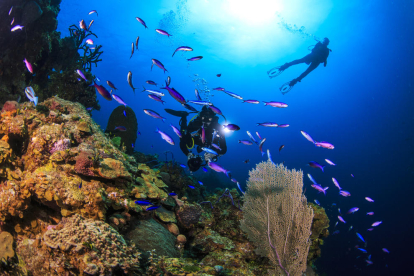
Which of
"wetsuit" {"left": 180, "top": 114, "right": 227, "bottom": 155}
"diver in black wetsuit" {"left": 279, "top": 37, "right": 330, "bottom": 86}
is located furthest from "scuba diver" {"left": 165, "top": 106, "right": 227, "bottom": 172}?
"diver in black wetsuit" {"left": 279, "top": 37, "right": 330, "bottom": 86}

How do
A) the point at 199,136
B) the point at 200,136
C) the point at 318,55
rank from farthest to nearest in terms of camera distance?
the point at 318,55, the point at 199,136, the point at 200,136

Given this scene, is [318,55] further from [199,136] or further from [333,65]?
A: [333,65]

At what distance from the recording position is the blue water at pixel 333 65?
80.7ft

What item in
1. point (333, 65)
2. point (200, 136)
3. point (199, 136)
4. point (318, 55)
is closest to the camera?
point (200, 136)

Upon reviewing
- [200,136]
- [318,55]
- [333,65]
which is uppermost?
[333,65]

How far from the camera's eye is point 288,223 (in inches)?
151

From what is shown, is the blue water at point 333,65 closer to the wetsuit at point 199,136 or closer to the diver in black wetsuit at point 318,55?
the wetsuit at point 199,136

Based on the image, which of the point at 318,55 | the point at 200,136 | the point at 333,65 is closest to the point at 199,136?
the point at 200,136

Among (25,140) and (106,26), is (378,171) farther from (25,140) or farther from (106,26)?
(106,26)

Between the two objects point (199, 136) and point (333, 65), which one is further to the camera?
point (333, 65)

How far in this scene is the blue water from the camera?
969 inches

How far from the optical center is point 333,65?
172ft

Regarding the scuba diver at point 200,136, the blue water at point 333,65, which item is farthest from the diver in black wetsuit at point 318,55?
the scuba diver at point 200,136

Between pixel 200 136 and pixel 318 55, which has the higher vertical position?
pixel 318 55
